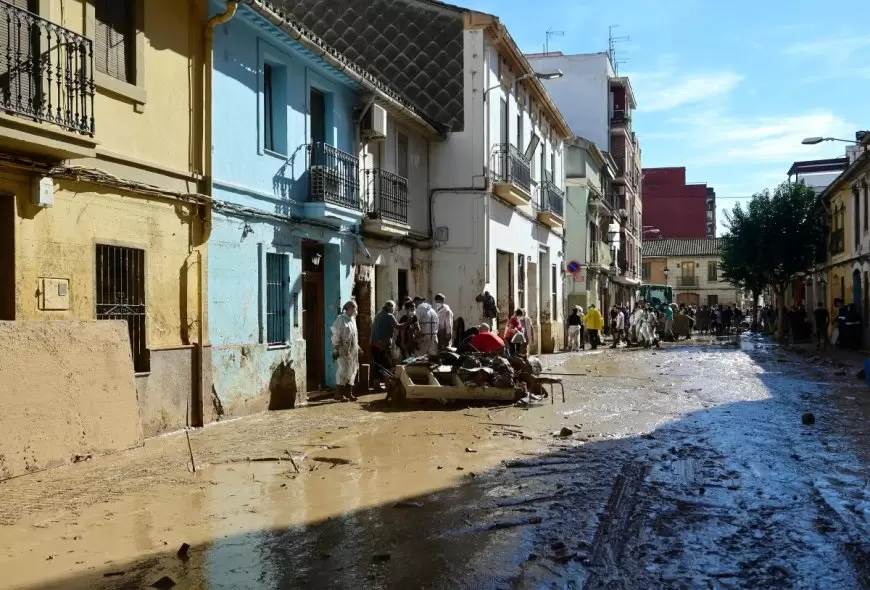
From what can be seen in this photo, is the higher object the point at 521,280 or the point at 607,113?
the point at 607,113

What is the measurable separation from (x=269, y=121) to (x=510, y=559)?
1014 centimetres

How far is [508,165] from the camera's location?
74.9ft

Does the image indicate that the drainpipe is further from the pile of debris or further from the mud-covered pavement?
the pile of debris

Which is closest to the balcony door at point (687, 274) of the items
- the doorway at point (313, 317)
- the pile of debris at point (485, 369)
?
the doorway at point (313, 317)

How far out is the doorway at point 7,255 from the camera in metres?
8.57

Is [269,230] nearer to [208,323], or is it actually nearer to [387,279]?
[208,323]

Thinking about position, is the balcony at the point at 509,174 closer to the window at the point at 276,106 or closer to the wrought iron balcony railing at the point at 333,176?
the wrought iron balcony railing at the point at 333,176

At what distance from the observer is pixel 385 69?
22156 millimetres

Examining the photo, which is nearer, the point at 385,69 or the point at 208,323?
the point at 208,323

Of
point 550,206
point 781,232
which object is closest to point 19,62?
point 550,206

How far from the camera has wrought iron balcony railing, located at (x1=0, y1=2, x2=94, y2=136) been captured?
27.8 feet

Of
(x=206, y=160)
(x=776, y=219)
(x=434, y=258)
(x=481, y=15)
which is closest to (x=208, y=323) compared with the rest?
(x=206, y=160)

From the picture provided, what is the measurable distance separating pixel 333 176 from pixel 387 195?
2.91 metres

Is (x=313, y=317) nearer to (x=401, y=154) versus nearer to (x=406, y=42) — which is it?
(x=401, y=154)
